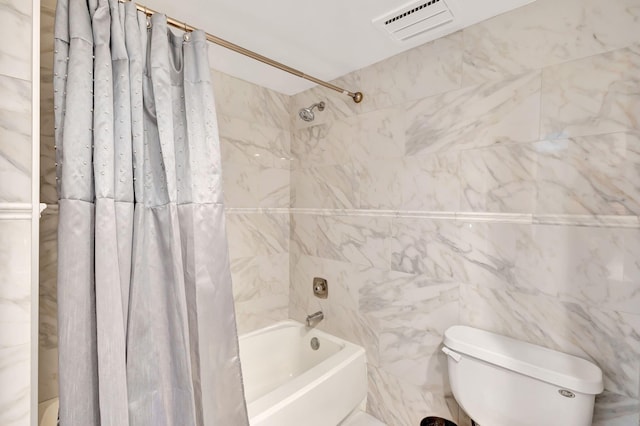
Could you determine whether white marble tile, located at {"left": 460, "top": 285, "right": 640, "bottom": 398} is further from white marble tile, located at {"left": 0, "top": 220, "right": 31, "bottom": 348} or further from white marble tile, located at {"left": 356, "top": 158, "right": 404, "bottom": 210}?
white marble tile, located at {"left": 0, "top": 220, "right": 31, "bottom": 348}

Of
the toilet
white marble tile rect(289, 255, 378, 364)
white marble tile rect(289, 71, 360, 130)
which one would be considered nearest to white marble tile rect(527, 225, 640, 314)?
the toilet

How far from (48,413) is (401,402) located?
160 cm

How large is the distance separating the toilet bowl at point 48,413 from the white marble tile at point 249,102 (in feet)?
5.31

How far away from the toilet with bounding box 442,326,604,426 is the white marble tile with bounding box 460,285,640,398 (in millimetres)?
43

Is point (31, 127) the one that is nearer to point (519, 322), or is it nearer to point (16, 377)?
point (16, 377)

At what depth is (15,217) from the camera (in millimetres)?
612

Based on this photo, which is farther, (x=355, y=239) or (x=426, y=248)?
(x=355, y=239)

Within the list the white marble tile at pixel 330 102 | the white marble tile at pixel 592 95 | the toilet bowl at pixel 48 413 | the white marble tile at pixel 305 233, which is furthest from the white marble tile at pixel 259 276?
the white marble tile at pixel 592 95

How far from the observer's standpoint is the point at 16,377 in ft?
1.98

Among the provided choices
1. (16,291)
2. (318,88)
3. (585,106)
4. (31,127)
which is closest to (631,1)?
(585,106)

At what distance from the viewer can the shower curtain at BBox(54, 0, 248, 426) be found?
81 cm

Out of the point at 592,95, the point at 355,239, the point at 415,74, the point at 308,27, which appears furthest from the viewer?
the point at 355,239

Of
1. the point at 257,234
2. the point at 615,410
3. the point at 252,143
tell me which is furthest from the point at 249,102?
the point at 615,410

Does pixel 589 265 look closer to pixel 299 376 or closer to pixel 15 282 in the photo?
pixel 299 376
